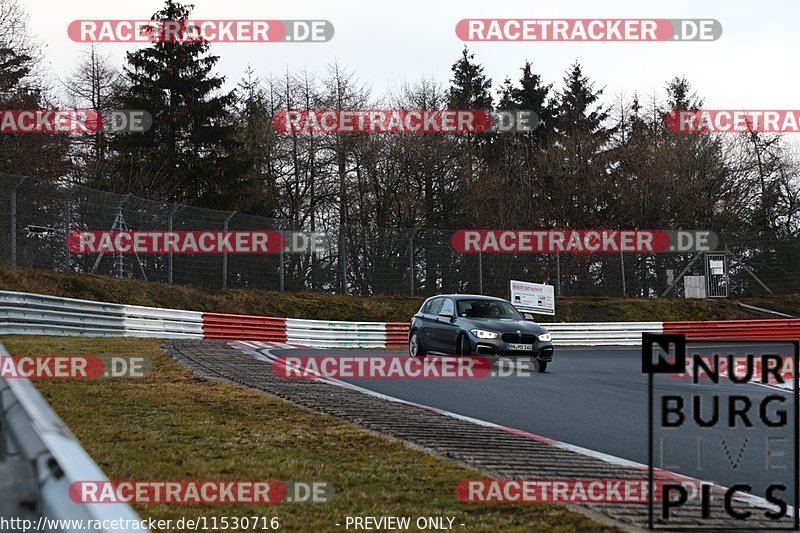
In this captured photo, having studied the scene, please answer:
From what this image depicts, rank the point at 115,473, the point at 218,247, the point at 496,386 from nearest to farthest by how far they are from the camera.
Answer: the point at 115,473 < the point at 496,386 < the point at 218,247

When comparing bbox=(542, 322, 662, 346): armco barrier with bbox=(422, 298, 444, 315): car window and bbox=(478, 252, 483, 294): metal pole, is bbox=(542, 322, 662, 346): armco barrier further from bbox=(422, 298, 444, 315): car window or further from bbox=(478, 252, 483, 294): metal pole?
bbox=(422, 298, 444, 315): car window

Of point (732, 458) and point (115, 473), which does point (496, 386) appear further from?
point (115, 473)

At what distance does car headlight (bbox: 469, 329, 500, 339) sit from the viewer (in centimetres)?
1759

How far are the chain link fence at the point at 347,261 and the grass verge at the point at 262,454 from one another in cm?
1373

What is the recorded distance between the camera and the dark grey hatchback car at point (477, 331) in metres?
17.6

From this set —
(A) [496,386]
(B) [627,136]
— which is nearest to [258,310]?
(A) [496,386]

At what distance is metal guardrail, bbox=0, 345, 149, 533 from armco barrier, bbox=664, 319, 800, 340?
34.3 meters

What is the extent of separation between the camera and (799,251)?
137ft

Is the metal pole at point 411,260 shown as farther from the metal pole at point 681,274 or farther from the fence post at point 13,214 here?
the fence post at point 13,214

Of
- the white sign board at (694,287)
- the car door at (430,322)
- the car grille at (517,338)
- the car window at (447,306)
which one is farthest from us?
the white sign board at (694,287)

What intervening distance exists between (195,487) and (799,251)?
1578 inches

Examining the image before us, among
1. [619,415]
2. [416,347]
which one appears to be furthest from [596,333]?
[619,415]

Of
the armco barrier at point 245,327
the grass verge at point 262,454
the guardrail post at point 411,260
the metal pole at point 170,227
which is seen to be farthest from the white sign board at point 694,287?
the grass verge at point 262,454

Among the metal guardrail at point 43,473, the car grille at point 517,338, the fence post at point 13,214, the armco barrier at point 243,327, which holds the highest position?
the fence post at point 13,214
